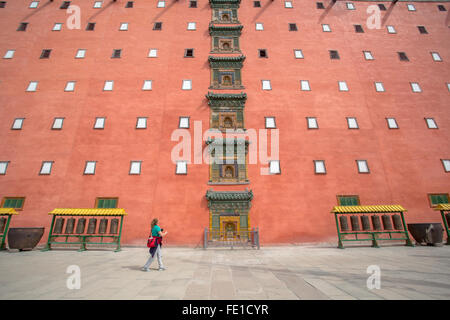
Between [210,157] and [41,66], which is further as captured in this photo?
[41,66]

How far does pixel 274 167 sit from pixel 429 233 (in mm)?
8744

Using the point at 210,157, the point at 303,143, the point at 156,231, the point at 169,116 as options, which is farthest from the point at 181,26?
the point at 156,231

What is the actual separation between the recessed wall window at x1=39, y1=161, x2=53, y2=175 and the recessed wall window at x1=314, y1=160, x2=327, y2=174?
1816 centimetres

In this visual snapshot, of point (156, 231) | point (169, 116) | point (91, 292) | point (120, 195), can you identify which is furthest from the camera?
point (169, 116)

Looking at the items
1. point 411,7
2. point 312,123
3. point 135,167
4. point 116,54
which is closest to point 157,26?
point 116,54

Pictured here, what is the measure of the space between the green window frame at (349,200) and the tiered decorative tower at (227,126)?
6.07m

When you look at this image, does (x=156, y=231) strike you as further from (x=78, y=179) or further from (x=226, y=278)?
(x=78, y=179)

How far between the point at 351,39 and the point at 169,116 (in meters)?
18.6

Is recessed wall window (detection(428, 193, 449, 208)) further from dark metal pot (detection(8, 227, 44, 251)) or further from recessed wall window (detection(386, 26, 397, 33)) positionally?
dark metal pot (detection(8, 227, 44, 251))

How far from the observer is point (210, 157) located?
47.3 ft

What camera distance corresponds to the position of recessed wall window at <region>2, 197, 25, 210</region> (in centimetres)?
1291

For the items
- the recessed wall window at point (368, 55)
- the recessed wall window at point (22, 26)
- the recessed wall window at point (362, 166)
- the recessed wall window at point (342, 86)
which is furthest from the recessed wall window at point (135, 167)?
the recessed wall window at point (368, 55)

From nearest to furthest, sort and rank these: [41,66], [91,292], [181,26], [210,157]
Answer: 1. [91,292]
2. [210,157]
3. [41,66]
4. [181,26]

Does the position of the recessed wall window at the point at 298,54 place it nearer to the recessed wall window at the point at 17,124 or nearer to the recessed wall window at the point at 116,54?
the recessed wall window at the point at 116,54
